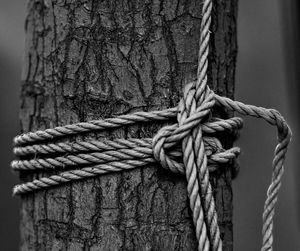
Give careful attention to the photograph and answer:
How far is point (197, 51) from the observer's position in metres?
1.09

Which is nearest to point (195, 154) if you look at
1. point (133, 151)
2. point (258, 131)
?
point (133, 151)

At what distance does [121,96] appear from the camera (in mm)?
1064

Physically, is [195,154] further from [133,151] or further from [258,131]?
[258,131]

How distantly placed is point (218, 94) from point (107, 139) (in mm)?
227

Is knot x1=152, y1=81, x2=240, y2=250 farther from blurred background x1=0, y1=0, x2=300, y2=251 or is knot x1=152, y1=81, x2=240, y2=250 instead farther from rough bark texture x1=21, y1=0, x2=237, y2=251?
blurred background x1=0, y1=0, x2=300, y2=251

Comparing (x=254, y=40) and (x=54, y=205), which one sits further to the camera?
(x=254, y=40)

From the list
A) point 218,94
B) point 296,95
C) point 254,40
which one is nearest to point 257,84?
point 254,40

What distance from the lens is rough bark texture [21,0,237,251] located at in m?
1.05

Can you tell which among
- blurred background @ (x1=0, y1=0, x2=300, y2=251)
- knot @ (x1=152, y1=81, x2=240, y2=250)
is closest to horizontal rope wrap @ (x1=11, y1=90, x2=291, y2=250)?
knot @ (x1=152, y1=81, x2=240, y2=250)

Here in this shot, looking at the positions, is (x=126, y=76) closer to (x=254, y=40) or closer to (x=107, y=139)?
(x=107, y=139)

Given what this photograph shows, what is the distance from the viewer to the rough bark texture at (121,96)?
3.44 feet

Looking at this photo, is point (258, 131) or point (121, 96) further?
point (258, 131)

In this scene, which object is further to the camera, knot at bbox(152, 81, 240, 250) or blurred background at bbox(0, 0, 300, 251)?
blurred background at bbox(0, 0, 300, 251)

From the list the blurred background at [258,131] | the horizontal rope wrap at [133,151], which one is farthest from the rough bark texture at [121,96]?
the blurred background at [258,131]
